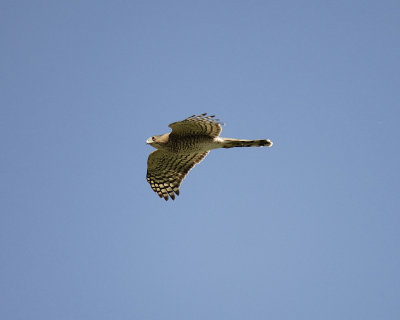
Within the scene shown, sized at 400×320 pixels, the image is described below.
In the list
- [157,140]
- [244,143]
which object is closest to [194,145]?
[157,140]

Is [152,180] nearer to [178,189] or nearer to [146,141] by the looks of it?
[178,189]

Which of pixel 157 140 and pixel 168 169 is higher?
pixel 157 140

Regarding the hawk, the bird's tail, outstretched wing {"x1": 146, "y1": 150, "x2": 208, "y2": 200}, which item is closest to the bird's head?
the hawk

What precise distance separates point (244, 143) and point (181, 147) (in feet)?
4.38

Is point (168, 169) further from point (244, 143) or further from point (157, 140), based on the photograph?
point (244, 143)

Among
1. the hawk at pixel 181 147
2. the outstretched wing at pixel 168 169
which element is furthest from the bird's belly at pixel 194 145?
the outstretched wing at pixel 168 169

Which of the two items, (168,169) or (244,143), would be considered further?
(168,169)

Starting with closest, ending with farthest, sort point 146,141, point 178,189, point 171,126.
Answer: point 171,126 < point 146,141 < point 178,189

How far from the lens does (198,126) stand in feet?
34.7

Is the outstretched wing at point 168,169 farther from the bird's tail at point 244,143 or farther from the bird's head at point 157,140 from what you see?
the bird's tail at point 244,143

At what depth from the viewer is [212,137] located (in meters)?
10.8

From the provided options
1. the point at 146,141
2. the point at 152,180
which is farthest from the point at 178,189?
the point at 146,141

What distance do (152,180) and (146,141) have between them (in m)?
1.64

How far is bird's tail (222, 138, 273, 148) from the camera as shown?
1088 centimetres
